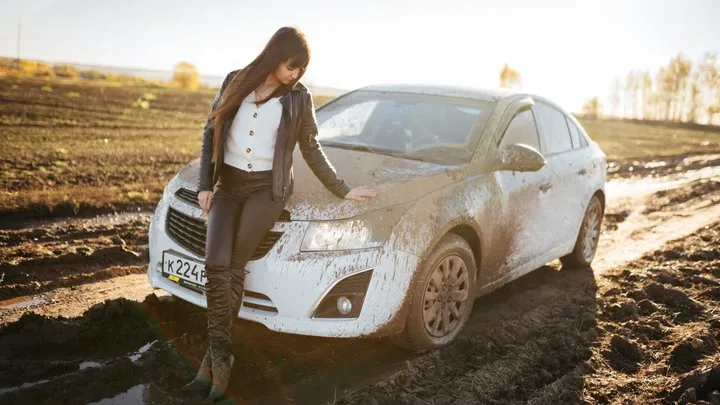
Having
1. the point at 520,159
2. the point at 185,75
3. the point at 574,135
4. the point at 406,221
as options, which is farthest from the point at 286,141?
the point at 185,75

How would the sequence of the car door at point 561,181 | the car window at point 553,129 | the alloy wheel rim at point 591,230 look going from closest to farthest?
the car door at point 561,181
the car window at point 553,129
the alloy wheel rim at point 591,230

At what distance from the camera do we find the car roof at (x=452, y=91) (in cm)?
536

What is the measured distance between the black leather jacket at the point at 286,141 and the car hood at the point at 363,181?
0.54 feet

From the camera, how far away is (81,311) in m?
4.59

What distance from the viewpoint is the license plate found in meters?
3.87

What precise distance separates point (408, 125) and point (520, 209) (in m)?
1.09

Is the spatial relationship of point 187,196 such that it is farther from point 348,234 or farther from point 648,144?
point 648,144

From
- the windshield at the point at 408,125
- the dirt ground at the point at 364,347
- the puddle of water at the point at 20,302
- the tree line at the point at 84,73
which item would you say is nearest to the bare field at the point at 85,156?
the dirt ground at the point at 364,347

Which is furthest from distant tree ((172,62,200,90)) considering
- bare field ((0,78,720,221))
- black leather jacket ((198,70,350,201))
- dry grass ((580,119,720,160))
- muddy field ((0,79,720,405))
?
black leather jacket ((198,70,350,201))

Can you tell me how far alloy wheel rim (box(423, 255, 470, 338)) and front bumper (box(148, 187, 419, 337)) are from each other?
13.1 inches

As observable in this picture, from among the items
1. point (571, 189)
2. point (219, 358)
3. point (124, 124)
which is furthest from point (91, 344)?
point (124, 124)

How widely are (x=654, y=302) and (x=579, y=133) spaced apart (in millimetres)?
1899

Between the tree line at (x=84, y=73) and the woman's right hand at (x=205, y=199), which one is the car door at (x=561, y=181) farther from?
the tree line at (x=84, y=73)

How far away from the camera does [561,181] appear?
18.8ft
